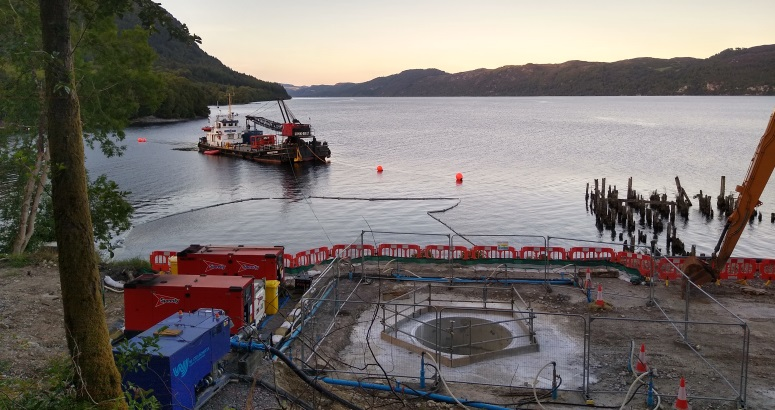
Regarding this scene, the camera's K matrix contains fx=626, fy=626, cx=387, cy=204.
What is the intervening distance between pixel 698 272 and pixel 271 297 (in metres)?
12.8

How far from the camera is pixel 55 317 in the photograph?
16.3 metres

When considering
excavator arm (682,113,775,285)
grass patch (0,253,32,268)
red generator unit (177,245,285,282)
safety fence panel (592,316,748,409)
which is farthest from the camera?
grass patch (0,253,32,268)

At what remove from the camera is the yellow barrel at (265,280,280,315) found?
57.7 ft

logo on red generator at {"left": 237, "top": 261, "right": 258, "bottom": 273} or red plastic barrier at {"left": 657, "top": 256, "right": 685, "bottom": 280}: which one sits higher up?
logo on red generator at {"left": 237, "top": 261, "right": 258, "bottom": 273}

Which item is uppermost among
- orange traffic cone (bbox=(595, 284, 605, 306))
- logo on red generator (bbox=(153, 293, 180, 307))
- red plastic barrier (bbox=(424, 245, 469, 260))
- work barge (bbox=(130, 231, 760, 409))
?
logo on red generator (bbox=(153, 293, 180, 307))

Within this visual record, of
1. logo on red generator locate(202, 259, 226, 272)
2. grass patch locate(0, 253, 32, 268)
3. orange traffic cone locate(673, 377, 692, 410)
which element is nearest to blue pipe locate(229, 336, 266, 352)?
logo on red generator locate(202, 259, 226, 272)

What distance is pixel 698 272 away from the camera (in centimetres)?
1906

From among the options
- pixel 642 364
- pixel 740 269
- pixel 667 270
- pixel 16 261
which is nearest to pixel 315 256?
pixel 16 261

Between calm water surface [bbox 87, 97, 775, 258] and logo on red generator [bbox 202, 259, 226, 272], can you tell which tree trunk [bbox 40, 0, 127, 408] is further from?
calm water surface [bbox 87, 97, 775, 258]

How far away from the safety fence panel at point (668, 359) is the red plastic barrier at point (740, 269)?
5495 millimetres

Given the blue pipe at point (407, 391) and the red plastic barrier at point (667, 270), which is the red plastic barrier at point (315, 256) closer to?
the blue pipe at point (407, 391)

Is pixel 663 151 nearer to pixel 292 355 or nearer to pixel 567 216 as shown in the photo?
pixel 567 216

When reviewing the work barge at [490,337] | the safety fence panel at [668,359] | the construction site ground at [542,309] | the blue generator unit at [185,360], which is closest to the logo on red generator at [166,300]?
the work barge at [490,337]

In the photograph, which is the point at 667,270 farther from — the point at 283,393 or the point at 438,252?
the point at 283,393
